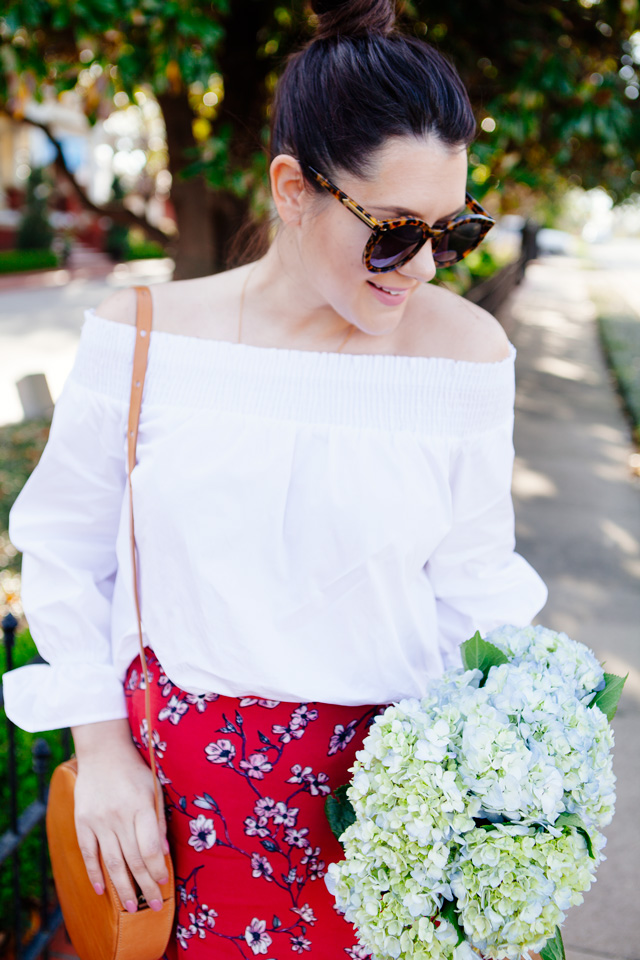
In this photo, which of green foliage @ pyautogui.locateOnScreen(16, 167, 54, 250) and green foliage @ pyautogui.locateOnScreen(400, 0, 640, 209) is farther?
green foliage @ pyautogui.locateOnScreen(16, 167, 54, 250)

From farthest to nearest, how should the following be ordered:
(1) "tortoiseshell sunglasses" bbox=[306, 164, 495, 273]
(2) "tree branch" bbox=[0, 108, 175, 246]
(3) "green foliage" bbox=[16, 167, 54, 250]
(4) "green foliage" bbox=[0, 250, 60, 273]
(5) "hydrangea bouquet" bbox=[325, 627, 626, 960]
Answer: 1. (3) "green foliage" bbox=[16, 167, 54, 250]
2. (4) "green foliage" bbox=[0, 250, 60, 273]
3. (2) "tree branch" bbox=[0, 108, 175, 246]
4. (1) "tortoiseshell sunglasses" bbox=[306, 164, 495, 273]
5. (5) "hydrangea bouquet" bbox=[325, 627, 626, 960]

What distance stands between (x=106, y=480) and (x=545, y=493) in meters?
5.19

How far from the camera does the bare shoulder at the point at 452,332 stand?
1.31 metres

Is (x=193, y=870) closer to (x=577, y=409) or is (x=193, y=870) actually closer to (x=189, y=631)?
(x=189, y=631)

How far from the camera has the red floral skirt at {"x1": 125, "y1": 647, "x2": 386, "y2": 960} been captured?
4.17 feet

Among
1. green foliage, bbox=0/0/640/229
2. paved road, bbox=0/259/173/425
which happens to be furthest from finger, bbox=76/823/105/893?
paved road, bbox=0/259/173/425

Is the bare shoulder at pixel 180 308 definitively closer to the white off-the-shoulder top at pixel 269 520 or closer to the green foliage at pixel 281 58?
the white off-the-shoulder top at pixel 269 520

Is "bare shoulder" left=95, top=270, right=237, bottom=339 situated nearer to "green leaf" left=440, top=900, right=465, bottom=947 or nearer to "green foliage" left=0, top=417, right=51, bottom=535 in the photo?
"green leaf" left=440, top=900, right=465, bottom=947

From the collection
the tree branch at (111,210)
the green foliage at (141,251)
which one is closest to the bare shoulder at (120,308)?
the tree branch at (111,210)

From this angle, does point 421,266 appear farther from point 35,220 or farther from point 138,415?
point 35,220

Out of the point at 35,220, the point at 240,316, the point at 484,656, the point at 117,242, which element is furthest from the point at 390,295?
the point at 117,242

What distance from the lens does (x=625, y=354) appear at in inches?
472

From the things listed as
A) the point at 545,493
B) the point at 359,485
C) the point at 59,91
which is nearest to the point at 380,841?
the point at 359,485

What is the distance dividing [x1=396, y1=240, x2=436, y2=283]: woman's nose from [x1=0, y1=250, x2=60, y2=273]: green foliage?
19917mm
